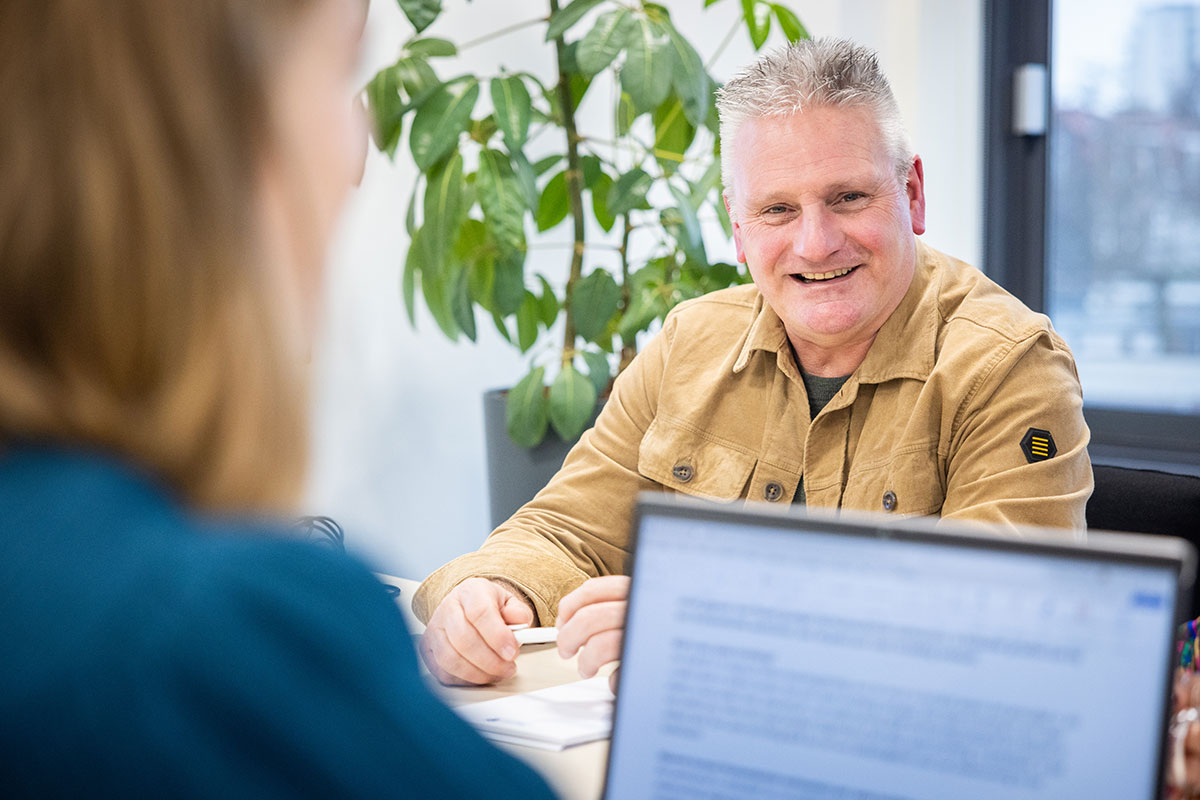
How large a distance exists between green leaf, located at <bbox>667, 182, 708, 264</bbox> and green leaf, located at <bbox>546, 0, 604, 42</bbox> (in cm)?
42

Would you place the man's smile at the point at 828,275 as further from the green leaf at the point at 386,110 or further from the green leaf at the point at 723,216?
the green leaf at the point at 386,110

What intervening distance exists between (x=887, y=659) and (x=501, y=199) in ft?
6.25

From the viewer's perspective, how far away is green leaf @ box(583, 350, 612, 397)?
255cm

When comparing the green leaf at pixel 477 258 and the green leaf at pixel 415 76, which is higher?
the green leaf at pixel 415 76

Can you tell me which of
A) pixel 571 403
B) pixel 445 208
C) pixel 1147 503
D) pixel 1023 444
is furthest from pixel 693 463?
pixel 445 208

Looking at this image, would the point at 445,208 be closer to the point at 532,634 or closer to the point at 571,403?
the point at 571,403

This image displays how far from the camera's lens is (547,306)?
276 centimetres

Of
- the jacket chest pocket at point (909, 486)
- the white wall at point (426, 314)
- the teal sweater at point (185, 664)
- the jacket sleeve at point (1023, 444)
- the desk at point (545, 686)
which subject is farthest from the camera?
the white wall at point (426, 314)

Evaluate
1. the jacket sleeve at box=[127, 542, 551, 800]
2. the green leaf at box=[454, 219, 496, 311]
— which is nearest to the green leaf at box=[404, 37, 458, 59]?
the green leaf at box=[454, 219, 496, 311]

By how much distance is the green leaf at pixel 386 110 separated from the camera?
8.20 ft

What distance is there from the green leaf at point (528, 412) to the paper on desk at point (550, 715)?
1.32 m

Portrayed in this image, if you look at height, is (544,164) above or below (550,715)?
above

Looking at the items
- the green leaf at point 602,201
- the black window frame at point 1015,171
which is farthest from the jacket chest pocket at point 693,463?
the black window frame at point 1015,171

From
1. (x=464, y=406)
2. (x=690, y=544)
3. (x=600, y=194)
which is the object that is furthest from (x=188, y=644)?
(x=464, y=406)
